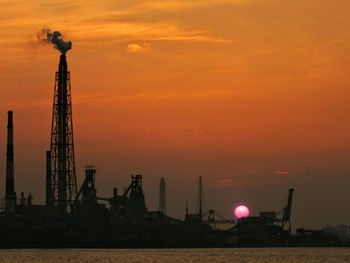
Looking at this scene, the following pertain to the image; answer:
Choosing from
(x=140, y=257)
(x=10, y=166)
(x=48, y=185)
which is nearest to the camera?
(x=140, y=257)

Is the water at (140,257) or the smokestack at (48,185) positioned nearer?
the water at (140,257)

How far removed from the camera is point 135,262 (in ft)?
350

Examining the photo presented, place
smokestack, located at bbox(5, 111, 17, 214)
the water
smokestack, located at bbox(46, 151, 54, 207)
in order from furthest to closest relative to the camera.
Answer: smokestack, located at bbox(46, 151, 54, 207), smokestack, located at bbox(5, 111, 17, 214), the water


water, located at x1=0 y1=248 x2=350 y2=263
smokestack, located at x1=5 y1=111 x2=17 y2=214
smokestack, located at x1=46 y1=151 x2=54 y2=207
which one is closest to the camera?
water, located at x1=0 y1=248 x2=350 y2=263

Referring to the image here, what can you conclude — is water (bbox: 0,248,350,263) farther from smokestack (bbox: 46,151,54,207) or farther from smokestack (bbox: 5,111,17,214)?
smokestack (bbox: 46,151,54,207)

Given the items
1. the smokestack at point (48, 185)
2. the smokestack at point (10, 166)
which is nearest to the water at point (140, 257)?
the smokestack at point (10, 166)

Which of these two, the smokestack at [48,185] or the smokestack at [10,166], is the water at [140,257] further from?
the smokestack at [48,185]

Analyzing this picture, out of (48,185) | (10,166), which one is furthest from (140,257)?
(48,185)

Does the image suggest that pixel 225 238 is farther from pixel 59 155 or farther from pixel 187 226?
pixel 59 155

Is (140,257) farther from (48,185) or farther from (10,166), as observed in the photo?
(48,185)

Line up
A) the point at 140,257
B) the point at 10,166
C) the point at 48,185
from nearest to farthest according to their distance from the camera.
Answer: the point at 140,257 → the point at 10,166 → the point at 48,185

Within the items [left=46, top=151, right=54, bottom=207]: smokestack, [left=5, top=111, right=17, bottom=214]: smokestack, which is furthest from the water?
[left=46, top=151, right=54, bottom=207]: smokestack

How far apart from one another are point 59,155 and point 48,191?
17694 mm

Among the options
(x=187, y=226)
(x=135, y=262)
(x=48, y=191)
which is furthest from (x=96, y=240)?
(x=135, y=262)
